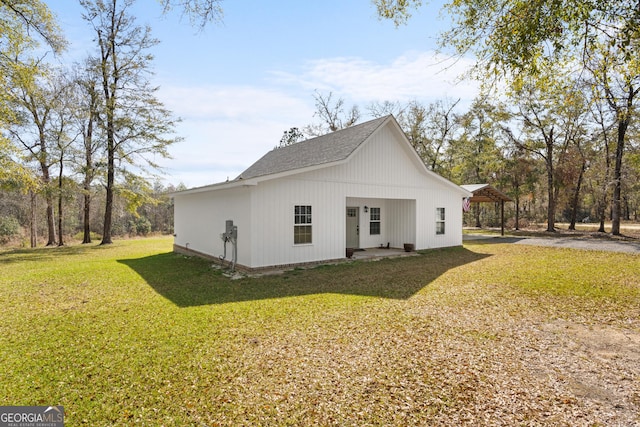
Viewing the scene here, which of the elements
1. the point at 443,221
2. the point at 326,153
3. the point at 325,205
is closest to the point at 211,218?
the point at 325,205

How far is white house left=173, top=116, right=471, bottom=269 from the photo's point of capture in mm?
9812

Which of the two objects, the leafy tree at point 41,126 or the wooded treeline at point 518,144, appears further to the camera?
the wooded treeline at point 518,144

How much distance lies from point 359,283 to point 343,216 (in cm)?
376

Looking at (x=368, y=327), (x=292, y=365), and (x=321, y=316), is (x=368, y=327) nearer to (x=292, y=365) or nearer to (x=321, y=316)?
(x=321, y=316)

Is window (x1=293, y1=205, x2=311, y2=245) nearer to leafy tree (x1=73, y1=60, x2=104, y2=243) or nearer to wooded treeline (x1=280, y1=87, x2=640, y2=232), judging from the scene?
leafy tree (x1=73, y1=60, x2=104, y2=243)

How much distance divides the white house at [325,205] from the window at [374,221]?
5 cm

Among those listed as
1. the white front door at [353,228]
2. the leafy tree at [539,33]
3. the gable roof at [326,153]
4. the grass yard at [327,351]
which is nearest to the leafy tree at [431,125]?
the gable roof at [326,153]

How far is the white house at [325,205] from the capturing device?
9.81 meters

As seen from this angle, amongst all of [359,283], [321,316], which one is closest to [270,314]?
[321,316]

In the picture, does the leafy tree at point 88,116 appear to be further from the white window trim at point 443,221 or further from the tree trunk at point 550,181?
the tree trunk at point 550,181

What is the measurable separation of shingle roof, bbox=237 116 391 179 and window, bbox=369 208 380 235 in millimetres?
3548

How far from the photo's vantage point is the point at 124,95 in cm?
1922

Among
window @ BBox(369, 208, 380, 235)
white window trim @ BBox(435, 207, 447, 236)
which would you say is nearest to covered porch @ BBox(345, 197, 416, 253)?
window @ BBox(369, 208, 380, 235)

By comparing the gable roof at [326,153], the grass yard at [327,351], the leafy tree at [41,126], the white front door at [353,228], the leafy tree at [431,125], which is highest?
the leafy tree at [431,125]
